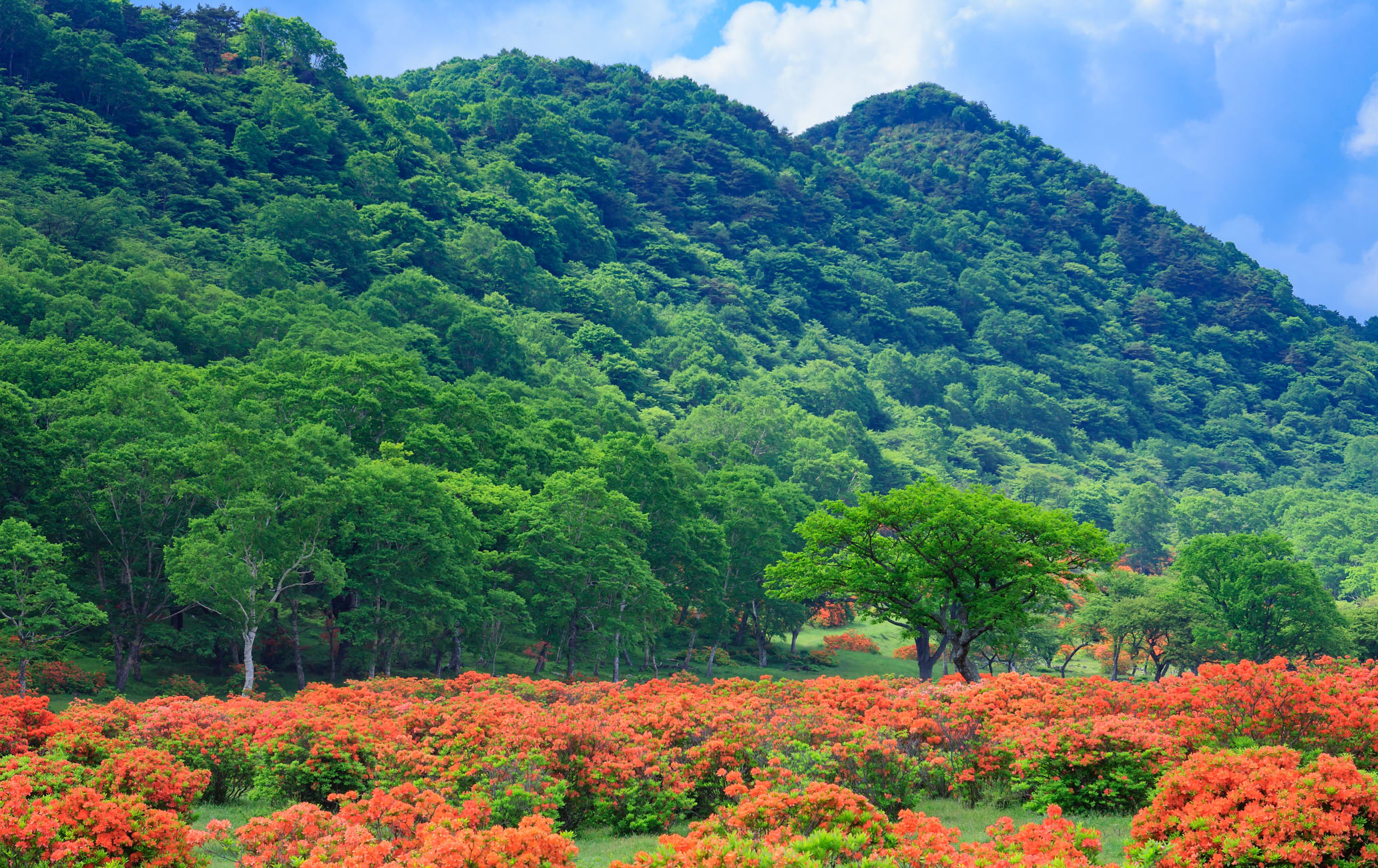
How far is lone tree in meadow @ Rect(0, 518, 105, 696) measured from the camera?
25500mm

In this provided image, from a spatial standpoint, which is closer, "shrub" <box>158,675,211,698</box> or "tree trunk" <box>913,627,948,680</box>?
"shrub" <box>158,675,211,698</box>

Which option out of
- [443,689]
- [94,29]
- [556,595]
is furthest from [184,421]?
[94,29]

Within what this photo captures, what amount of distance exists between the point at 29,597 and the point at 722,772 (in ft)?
75.2

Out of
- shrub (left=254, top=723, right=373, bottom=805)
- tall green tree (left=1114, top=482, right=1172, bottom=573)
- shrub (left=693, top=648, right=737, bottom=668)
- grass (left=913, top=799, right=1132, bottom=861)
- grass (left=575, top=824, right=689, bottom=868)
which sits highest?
tall green tree (left=1114, top=482, right=1172, bottom=573)

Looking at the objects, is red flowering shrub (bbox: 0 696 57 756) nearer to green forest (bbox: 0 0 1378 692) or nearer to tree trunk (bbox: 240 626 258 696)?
green forest (bbox: 0 0 1378 692)

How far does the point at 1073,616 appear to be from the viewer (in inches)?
2259

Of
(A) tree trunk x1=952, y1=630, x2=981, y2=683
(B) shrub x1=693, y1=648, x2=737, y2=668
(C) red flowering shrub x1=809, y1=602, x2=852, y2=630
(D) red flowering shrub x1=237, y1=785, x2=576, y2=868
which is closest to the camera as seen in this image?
(D) red flowering shrub x1=237, y1=785, x2=576, y2=868

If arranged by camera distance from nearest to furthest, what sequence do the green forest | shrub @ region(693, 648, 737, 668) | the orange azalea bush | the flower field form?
the orange azalea bush
the flower field
the green forest
shrub @ region(693, 648, 737, 668)

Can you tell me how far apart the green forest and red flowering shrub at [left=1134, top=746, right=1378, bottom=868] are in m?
19.6

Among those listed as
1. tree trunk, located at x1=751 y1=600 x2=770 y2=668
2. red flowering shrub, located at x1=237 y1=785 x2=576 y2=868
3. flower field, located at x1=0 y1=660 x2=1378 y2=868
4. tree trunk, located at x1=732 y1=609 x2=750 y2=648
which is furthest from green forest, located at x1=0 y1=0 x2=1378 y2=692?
red flowering shrub, located at x1=237 y1=785 x2=576 y2=868

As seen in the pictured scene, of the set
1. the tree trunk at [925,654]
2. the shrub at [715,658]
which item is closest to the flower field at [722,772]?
the tree trunk at [925,654]

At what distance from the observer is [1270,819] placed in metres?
8.98

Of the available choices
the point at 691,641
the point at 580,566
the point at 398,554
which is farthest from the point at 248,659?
the point at 691,641

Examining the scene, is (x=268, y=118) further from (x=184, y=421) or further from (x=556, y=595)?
(x=556, y=595)
